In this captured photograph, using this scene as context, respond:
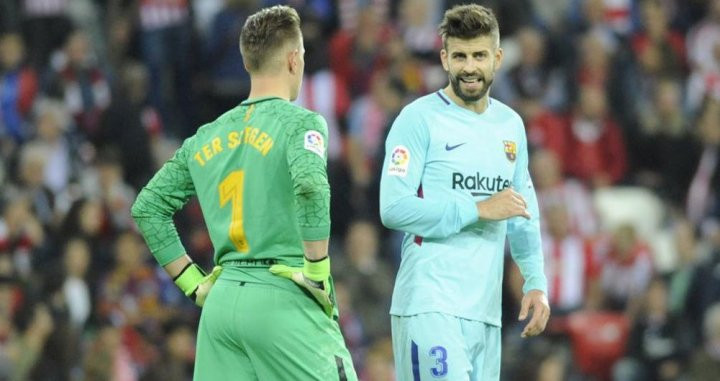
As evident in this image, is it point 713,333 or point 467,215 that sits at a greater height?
point 467,215

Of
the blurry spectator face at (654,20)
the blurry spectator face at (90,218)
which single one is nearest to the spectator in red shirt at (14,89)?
the blurry spectator face at (90,218)

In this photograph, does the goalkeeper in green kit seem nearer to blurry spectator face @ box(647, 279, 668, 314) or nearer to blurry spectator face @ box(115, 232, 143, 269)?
blurry spectator face @ box(115, 232, 143, 269)

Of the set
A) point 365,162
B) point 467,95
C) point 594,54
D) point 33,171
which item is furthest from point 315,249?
point 594,54

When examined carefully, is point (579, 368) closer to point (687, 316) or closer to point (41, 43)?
point (687, 316)

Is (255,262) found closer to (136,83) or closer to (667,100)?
(136,83)

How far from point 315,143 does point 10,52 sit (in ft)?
30.6

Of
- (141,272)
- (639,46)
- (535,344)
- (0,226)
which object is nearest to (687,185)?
(639,46)

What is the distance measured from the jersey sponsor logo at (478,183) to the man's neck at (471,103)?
32cm

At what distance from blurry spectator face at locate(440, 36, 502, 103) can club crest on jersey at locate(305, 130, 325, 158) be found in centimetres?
106

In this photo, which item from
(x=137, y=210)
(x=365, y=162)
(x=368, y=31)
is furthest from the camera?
(x=368, y=31)

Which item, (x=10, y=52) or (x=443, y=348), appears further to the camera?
(x=10, y=52)

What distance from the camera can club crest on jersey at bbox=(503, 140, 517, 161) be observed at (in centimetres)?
712

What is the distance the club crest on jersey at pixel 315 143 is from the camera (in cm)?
616

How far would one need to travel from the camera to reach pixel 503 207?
22.4 ft
